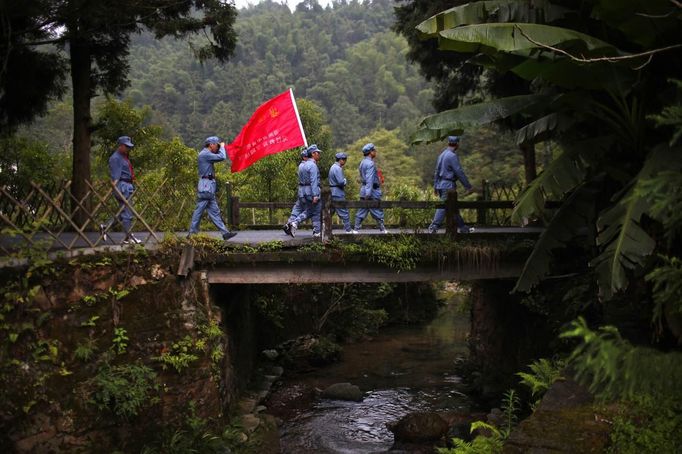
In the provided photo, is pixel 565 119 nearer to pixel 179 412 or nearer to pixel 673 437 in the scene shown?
pixel 673 437

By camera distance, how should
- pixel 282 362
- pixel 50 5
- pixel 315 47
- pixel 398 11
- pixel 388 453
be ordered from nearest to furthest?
pixel 50 5 < pixel 388 453 < pixel 398 11 < pixel 282 362 < pixel 315 47

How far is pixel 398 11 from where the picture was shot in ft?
45.3

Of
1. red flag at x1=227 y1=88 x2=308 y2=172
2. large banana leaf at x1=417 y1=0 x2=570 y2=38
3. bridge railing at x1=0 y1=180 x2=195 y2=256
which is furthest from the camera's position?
red flag at x1=227 y1=88 x2=308 y2=172

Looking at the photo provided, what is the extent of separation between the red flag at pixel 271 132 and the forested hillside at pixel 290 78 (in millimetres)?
41859

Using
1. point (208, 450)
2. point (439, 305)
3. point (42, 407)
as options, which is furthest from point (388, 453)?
point (439, 305)

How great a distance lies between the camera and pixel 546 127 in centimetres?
748

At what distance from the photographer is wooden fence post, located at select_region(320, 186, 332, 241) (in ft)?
31.3

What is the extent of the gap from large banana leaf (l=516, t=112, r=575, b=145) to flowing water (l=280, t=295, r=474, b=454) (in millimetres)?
5939

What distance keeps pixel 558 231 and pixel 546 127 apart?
58.8 inches

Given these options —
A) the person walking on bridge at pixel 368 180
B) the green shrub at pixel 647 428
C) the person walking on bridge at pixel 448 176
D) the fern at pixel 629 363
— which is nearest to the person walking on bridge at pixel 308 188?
the person walking on bridge at pixel 368 180

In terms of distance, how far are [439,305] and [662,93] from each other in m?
18.6

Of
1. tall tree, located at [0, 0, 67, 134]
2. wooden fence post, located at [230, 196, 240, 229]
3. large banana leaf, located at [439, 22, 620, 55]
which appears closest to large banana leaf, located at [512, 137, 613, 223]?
large banana leaf, located at [439, 22, 620, 55]

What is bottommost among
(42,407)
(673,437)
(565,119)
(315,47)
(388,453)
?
(388,453)

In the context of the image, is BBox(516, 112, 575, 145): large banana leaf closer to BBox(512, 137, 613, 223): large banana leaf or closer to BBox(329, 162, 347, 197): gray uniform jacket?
BBox(512, 137, 613, 223): large banana leaf
